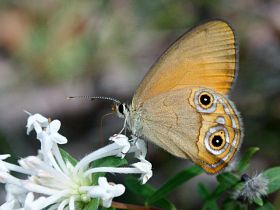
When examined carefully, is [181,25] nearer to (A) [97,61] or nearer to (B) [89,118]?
(A) [97,61]

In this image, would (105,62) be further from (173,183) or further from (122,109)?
(173,183)

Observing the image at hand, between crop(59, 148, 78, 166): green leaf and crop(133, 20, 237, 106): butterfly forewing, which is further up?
crop(133, 20, 237, 106): butterfly forewing


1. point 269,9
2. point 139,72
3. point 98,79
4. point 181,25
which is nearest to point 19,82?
point 98,79

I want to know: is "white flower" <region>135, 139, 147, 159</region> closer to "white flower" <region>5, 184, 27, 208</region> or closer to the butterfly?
the butterfly

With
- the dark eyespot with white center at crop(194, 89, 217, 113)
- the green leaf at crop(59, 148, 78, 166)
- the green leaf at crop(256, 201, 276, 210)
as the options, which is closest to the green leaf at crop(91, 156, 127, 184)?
the green leaf at crop(59, 148, 78, 166)

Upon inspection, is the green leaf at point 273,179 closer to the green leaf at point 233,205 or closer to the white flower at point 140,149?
the green leaf at point 233,205
